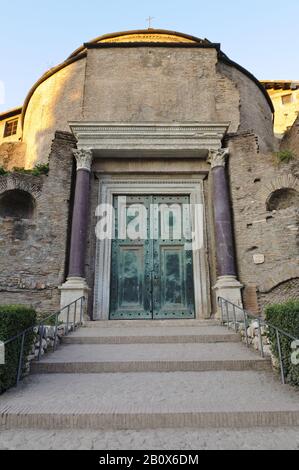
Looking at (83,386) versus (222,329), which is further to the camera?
(222,329)

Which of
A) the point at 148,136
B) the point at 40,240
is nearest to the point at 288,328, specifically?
the point at 40,240

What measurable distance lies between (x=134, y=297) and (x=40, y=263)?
2.62 meters

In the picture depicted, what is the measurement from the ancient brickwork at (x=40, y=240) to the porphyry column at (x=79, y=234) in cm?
33

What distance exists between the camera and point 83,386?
153 inches

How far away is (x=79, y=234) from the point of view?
8.31m

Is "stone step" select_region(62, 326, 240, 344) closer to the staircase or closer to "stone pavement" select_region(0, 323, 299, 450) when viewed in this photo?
the staircase

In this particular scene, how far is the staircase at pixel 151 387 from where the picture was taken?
298 centimetres

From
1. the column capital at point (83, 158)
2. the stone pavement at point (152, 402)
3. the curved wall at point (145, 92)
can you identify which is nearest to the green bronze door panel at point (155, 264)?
the column capital at point (83, 158)

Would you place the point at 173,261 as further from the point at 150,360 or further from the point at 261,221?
the point at 150,360

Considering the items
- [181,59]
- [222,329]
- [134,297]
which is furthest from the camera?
[181,59]

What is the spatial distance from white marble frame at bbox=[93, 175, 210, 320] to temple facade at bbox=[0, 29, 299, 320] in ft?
0.10
